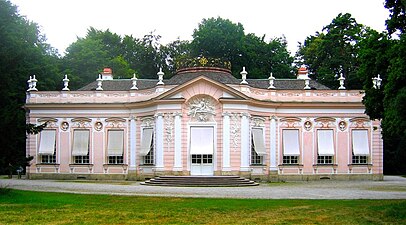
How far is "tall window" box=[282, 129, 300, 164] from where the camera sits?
136 ft

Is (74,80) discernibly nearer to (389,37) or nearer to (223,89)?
(223,89)

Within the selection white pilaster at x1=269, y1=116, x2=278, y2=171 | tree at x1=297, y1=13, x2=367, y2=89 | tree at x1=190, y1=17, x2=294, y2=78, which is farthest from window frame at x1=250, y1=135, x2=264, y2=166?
tree at x1=190, y1=17, x2=294, y2=78

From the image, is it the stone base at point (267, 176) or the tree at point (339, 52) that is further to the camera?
the tree at point (339, 52)

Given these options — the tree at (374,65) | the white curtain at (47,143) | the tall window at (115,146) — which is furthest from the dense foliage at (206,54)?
the tree at (374,65)

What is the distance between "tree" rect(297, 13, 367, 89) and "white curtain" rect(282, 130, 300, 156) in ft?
51.3

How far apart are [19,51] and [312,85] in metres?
23.4

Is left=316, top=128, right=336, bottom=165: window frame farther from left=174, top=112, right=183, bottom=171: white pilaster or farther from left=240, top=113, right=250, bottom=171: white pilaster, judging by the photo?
left=174, top=112, right=183, bottom=171: white pilaster

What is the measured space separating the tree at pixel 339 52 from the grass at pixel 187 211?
112 feet

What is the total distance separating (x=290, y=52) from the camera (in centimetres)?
6431

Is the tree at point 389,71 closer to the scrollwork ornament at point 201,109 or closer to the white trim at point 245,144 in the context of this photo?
the white trim at point 245,144

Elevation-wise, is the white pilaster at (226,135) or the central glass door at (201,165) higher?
the white pilaster at (226,135)

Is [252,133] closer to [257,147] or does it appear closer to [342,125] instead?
[257,147]

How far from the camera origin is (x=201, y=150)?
125 feet

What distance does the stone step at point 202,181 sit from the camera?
114 ft
